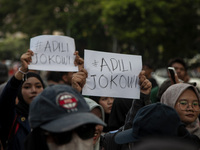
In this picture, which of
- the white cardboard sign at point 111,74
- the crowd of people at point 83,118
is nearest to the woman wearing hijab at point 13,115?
the crowd of people at point 83,118

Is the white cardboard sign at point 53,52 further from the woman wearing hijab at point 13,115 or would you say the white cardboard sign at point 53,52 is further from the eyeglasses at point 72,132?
the eyeglasses at point 72,132

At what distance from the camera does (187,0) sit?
698 inches

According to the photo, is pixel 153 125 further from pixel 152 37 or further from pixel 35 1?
pixel 35 1

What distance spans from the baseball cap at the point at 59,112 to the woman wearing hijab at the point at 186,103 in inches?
66.1

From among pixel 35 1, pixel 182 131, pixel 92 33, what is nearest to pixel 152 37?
pixel 92 33

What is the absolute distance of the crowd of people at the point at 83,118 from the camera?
2.12m

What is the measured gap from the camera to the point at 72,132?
7.04 feet

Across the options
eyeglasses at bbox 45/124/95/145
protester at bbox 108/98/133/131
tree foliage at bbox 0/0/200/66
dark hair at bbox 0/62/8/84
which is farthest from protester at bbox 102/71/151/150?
tree foliage at bbox 0/0/200/66

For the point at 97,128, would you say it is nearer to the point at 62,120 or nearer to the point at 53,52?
the point at 62,120

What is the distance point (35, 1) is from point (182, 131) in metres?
27.1

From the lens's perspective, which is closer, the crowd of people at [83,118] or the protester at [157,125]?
the crowd of people at [83,118]

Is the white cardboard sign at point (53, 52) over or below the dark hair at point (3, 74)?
over

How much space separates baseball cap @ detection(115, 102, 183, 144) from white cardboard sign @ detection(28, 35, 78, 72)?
2063 mm

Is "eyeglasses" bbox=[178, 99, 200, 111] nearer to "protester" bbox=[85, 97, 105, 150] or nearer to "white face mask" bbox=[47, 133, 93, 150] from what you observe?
"protester" bbox=[85, 97, 105, 150]
